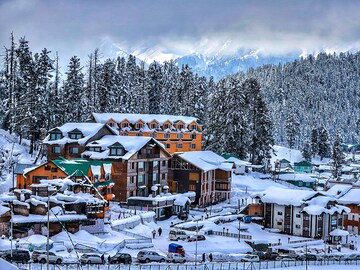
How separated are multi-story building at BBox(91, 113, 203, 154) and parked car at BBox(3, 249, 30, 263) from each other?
44767 millimetres

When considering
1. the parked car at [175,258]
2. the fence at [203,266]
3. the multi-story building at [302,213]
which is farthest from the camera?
the multi-story building at [302,213]

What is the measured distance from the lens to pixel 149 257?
4391cm

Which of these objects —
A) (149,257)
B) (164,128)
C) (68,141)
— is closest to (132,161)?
(68,141)

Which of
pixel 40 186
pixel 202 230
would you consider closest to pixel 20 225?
pixel 40 186

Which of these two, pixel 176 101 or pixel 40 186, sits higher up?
pixel 176 101

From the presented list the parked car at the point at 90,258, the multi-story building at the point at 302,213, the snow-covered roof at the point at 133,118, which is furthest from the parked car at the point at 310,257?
the snow-covered roof at the point at 133,118

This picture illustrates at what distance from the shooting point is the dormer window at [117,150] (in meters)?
68.7

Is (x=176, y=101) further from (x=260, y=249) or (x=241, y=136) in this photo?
(x=260, y=249)

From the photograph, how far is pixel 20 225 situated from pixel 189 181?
3246 cm

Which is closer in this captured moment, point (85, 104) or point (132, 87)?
point (85, 104)

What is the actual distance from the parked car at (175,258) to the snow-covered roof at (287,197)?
23.3 metres

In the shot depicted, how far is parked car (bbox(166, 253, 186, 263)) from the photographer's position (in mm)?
44906

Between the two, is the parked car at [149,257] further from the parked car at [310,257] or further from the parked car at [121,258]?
the parked car at [310,257]

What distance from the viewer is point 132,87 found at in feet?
356
